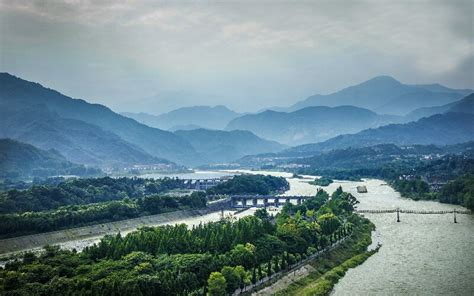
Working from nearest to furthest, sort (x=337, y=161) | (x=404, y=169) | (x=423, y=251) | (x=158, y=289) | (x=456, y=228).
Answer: (x=158, y=289) → (x=423, y=251) → (x=456, y=228) → (x=404, y=169) → (x=337, y=161)

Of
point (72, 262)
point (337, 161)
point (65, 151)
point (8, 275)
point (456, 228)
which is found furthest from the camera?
point (65, 151)

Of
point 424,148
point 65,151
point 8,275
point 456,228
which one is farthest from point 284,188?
point 65,151

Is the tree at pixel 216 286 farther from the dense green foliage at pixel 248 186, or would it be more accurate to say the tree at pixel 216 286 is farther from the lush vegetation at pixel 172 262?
the dense green foliage at pixel 248 186

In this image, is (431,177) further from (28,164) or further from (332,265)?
(28,164)

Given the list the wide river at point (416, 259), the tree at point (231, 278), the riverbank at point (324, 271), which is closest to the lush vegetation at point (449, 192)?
the wide river at point (416, 259)

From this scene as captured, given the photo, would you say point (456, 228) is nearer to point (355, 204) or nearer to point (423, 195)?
point (355, 204)

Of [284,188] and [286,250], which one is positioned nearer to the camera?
[286,250]

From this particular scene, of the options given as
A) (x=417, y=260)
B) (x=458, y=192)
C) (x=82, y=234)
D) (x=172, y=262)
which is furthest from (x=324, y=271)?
(x=458, y=192)
